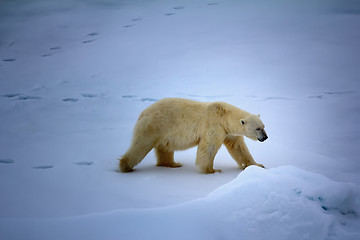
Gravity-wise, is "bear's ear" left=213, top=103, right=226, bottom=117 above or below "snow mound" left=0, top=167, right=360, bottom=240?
above

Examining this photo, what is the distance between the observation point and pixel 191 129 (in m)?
4.98

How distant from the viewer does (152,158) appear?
19.2ft

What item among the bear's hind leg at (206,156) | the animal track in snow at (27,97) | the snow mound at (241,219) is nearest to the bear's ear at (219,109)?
the bear's hind leg at (206,156)

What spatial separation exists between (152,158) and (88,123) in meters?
2.19

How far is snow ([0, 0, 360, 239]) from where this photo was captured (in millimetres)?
3020

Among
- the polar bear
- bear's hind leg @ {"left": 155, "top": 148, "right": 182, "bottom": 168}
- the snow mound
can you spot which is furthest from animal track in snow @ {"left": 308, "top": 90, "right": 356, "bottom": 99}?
the snow mound

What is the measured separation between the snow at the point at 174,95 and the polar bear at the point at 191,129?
30cm

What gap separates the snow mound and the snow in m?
0.01

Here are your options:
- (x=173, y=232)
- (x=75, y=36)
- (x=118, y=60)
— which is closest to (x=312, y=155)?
(x=173, y=232)

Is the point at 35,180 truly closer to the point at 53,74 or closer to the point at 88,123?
the point at 88,123

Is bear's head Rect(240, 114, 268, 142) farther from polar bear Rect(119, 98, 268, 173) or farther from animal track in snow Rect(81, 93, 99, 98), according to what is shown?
animal track in snow Rect(81, 93, 99, 98)

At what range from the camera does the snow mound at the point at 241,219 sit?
2846 mm

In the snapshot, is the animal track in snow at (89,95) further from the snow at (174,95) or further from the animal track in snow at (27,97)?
the animal track in snow at (27,97)

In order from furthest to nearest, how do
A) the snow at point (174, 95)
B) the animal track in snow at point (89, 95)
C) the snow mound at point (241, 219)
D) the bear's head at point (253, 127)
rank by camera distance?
the animal track in snow at point (89, 95) → the bear's head at point (253, 127) → the snow at point (174, 95) → the snow mound at point (241, 219)
